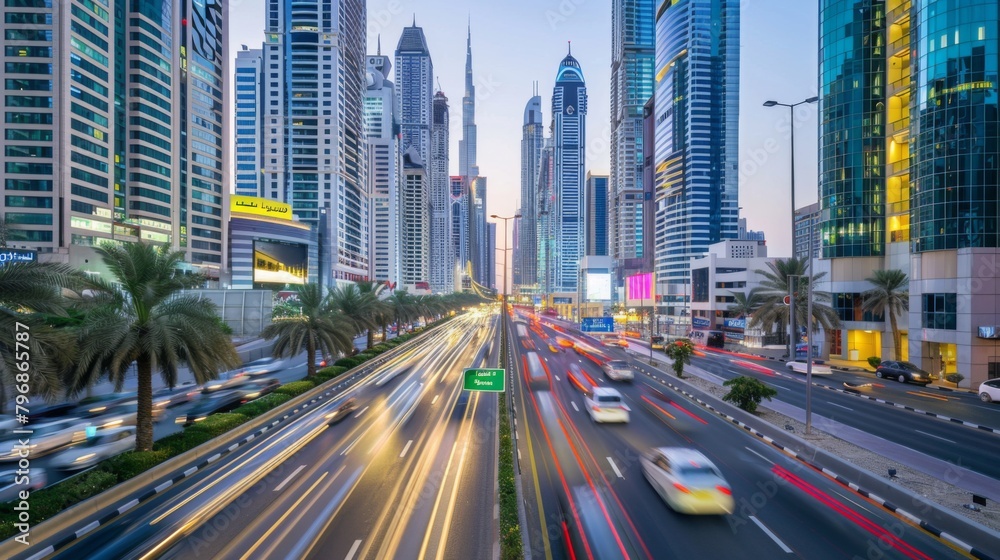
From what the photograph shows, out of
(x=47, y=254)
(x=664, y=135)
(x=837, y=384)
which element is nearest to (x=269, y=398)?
(x=837, y=384)

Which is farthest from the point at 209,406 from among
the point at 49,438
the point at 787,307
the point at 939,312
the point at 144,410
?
the point at 787,307

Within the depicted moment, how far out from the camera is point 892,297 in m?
42.2

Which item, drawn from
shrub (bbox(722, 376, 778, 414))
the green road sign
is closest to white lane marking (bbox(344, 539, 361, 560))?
the green road sign

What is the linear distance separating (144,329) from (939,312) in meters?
49.6

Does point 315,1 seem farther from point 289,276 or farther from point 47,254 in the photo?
point 47,254

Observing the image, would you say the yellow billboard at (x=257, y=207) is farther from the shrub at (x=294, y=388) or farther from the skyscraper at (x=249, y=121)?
the shrub at (x=294, y=388)

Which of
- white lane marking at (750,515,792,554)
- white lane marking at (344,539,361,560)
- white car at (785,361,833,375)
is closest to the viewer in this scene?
white lane marking at (344,539,361,560)

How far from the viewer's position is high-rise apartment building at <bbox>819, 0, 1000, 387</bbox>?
111 feet

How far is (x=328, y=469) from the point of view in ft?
55.8

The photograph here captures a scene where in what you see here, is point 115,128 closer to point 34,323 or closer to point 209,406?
point 209,406

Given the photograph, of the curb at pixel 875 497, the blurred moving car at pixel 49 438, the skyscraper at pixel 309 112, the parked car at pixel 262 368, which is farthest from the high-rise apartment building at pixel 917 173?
the skyscraper at pixel 309 112

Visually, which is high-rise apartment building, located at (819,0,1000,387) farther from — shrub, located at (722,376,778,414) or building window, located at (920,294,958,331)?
shrub, located at (722,376,778,414)

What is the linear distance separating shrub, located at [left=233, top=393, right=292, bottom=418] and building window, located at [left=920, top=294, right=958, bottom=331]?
4625 centimetres

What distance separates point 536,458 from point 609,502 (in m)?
4.70
